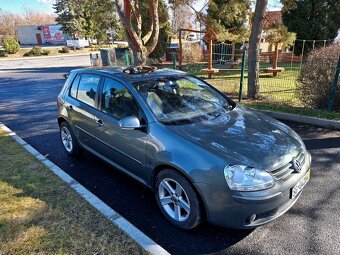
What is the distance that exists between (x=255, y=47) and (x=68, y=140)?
5.68 m

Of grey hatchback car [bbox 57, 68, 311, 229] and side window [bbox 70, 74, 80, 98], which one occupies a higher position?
side window [bbox 70, 74, 80, 98]

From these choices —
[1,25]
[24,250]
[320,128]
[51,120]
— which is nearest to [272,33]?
[320,128]

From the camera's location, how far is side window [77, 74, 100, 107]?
423 centimetres

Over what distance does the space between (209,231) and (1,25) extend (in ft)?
242

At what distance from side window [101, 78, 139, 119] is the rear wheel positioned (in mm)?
1218

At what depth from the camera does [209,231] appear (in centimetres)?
302

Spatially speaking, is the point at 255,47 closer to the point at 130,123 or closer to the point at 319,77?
the point at 319,77

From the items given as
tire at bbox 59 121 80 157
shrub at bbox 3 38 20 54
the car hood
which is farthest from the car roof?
shrub at bbox 3 38 20 54

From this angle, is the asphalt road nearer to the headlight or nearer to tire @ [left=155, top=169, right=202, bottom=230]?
tire @ [left=155, top=169, right=202, bottom=230]

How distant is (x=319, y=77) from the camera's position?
653 cm

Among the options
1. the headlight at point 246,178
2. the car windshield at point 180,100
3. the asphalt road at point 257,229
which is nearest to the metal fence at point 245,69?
the asphalt road at point 257,229

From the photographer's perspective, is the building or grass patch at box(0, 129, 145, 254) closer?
grass patch at box(0, 129, 145, 254)

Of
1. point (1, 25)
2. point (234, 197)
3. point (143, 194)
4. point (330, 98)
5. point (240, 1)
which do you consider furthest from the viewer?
point (1, 25)

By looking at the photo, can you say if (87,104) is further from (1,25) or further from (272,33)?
(1,25)
